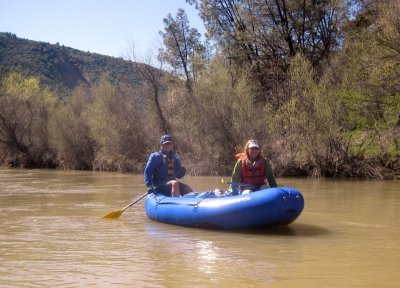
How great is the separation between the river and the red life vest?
0.76m

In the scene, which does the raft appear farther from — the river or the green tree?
the green tree

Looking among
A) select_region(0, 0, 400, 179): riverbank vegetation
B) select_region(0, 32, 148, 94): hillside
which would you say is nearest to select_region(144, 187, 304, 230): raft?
select_region(0, 0, 400, 179): riverbank vegetation

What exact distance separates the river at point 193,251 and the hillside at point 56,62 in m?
49.3

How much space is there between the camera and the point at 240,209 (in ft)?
21.3

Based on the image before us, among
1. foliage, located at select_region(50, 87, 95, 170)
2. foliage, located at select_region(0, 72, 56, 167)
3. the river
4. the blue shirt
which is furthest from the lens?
foliage, located at select_region(0, 72, 56, 167)

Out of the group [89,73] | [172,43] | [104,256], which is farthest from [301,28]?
[89,73]

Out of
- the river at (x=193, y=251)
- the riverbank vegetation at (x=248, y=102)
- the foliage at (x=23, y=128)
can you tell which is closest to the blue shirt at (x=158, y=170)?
the river at (x=193, y=251)

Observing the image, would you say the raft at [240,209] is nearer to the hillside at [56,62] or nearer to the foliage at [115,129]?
the foliage at [115,129]

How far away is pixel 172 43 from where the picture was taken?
2691 centimetres

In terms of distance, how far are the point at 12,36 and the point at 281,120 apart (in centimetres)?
5975

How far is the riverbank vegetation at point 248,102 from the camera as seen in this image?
1647 centimetres

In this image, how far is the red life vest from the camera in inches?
279

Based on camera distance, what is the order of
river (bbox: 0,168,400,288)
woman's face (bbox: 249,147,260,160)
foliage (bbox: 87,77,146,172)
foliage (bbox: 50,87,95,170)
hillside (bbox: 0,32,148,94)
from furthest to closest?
hillside (bbox: 0,32,148,94) → foliage (bbox: 50,87,95,170) → foliage (bbox: 87,77,146,172) → woman's face (bbox: 249,147,260,160) → river (bbox: 0,168,400,288)

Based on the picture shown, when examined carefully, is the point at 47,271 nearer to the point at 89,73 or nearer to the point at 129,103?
the point at 129,103
